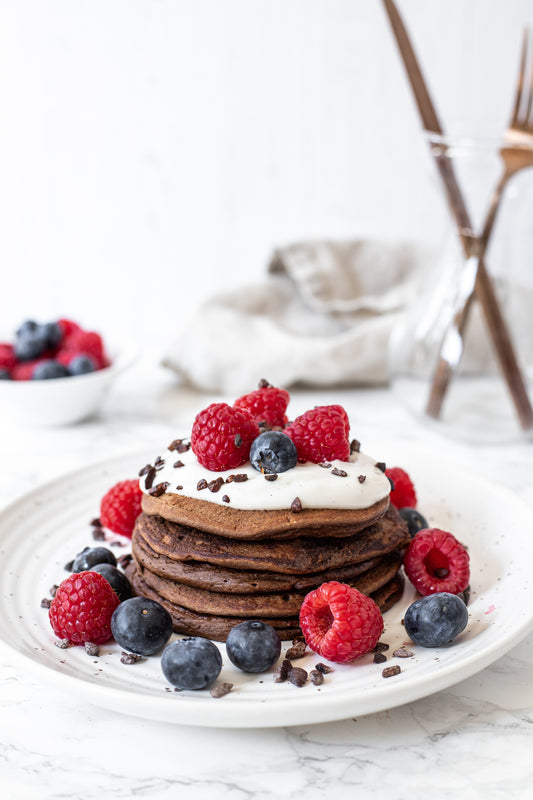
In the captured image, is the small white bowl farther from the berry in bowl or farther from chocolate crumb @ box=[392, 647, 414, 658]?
chocolate crumb @ box=[392, 647, 414, 658]

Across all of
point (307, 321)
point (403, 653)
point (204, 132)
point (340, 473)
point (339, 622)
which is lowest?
point (307, 321)

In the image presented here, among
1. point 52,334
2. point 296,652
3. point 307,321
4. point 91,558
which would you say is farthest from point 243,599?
point 307,321

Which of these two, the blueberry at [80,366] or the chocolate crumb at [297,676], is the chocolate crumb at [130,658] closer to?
the chocolate crumb at [297,676]

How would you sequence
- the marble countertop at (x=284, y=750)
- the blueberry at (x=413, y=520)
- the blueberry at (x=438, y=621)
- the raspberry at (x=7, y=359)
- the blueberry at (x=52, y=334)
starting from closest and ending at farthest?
the marble countertop at (x=284, y=750), the blueberry at (x=438, y=621), the blueberry at (x=413, y=520), the raspberry at (x=7, y=359), the blueberry at (x=52, y=334)

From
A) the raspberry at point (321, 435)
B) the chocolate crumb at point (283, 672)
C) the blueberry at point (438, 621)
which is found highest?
the raspberry at point (321, 435)

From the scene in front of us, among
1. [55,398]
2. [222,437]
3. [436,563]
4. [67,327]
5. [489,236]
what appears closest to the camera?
[222,437]

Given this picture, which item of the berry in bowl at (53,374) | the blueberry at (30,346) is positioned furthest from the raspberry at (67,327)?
the blueberry at (30,346)

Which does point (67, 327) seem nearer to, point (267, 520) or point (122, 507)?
point (122, 507)

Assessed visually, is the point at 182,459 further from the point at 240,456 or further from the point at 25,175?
the point at 25,175
